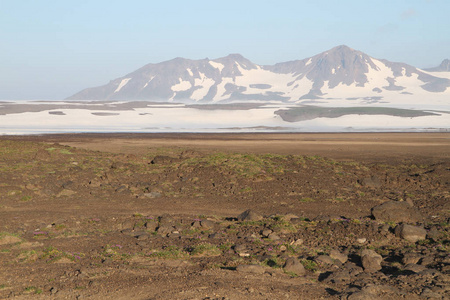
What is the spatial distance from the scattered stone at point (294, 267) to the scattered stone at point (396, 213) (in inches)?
230

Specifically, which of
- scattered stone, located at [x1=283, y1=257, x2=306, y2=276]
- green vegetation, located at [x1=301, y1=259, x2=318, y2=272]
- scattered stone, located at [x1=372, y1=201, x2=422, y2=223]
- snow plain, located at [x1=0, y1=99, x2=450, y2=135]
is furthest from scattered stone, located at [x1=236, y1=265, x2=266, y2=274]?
snow plain, located at [x1=0, y1=99, x2=450, y2=135]

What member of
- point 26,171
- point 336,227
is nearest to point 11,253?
point 336,227

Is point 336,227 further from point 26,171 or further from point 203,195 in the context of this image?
point 26,171

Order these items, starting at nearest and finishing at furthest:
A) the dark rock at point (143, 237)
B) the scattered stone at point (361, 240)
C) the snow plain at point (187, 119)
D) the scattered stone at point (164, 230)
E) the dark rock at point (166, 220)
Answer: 1. the scattered stone at point (361, 240)
2. the dark rock at point (143, 237)
3. the scattered stone at point (164, 230)
4. the dark rock at point (166, 220)
5. the snow plain at point (187, 119)

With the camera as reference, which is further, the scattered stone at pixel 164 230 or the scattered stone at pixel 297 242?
the scattered stone at pixel 164 230

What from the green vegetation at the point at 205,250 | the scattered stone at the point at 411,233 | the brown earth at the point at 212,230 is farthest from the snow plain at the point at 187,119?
the green vegetation at the point at 205,250

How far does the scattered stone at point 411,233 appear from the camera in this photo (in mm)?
12742

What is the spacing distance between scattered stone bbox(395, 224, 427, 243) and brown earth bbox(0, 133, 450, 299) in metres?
0.15

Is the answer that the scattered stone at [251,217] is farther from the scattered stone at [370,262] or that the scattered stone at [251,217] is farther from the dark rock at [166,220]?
the scattered stone at [370,262]

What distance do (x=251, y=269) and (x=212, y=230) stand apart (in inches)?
161

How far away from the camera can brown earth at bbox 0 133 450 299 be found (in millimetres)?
9375

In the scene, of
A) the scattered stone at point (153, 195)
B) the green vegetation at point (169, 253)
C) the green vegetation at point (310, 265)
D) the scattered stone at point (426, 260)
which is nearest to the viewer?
the green vegetation at point (310, 265)

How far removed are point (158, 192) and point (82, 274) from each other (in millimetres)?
11268

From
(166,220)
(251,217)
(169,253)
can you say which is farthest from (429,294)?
(166,220)
